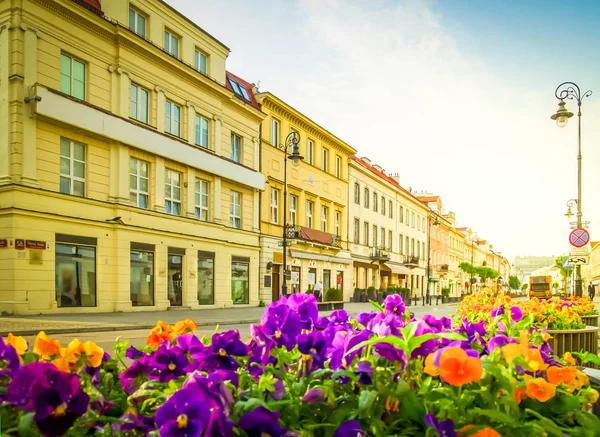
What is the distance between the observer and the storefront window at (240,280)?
87.2 feet

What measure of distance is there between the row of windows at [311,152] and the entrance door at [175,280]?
11294mm

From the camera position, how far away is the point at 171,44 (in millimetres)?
23109

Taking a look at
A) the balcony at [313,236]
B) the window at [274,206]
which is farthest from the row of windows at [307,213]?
the balcony at [313,236]

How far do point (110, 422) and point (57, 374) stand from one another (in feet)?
0.72

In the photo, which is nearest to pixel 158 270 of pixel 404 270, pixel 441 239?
pixel 404 270

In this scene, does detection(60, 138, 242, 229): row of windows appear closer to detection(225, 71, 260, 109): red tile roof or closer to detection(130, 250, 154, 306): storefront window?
detection(130, 250, 154, 306): storefront window

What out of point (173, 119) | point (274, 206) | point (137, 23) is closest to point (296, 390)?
point (137, 23)

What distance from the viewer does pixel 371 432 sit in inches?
49.5

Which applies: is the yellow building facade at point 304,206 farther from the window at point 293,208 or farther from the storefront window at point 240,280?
the storefront window at point 240,280

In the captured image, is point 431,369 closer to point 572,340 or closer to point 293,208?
point 572,340

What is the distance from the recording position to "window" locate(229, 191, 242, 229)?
26.9 meters

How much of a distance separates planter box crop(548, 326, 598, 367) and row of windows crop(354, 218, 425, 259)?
111ft

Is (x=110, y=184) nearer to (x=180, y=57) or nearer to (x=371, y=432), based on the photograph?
(x=180, y=57)

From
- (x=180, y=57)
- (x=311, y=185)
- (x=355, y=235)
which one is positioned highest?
(x=180, y=57)
